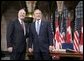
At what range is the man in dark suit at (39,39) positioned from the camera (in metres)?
3.27

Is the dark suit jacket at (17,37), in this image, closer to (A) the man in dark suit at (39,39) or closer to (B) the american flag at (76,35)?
(A) the man in dark suit at (39,39)

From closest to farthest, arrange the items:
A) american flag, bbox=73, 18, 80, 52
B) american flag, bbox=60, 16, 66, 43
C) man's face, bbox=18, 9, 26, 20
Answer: man's face, bbox=18, 9, 26, 20
american flag, bbox=73, 18, 80, 52
american flag, bbox=60, 16, 66, 43

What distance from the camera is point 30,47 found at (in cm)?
329

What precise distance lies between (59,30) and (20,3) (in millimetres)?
1675

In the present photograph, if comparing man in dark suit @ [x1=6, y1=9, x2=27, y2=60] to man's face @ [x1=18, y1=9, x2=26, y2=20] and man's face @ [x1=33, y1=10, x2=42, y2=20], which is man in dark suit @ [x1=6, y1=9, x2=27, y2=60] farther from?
man's face @ [x1=33, y1=10, x2=42, y2=20]

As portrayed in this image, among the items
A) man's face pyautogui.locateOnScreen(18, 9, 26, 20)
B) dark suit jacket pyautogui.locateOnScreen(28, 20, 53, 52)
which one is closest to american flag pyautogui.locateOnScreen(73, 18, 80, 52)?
dark suit jacket pyautogui.locateOnScreen(28, 20, 53, 52)

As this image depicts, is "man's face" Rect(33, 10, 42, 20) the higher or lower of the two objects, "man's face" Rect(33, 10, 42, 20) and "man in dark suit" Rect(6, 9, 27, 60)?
the higher

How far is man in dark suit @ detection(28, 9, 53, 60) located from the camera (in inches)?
129

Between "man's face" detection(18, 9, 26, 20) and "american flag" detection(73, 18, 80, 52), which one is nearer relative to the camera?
"man's face" detection(18, 9, 26, 20)

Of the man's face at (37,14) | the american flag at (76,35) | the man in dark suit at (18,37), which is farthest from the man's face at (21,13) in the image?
the american flag at (76,35)

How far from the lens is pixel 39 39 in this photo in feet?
10.8

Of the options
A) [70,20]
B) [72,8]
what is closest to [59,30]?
[70,20]

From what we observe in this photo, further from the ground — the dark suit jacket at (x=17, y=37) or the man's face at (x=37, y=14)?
the man's face at (x=37, y=14)

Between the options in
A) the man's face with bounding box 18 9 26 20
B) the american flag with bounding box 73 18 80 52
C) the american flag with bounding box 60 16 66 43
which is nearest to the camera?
the man's face with bounding box 18 9 26 20
